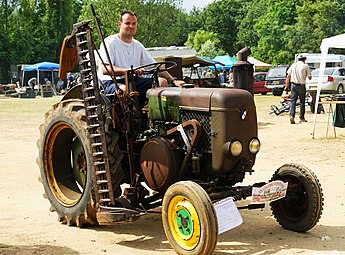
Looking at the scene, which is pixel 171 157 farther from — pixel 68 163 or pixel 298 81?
pixel 298 81

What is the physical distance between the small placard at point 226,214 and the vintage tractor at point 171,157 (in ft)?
0.23

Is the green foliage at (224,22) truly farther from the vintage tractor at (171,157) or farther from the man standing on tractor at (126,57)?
the vintage tractor at (171,157)

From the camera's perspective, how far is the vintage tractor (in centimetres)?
532

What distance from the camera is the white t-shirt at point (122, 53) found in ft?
21.1

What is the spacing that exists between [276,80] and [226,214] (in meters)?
30.1

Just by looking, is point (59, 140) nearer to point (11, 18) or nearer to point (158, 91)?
point (158, 91)

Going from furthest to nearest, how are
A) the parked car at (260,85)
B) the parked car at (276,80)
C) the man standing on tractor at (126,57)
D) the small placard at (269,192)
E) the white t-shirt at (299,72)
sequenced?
the parked car at (260,85) → the parked car at (276,80) → the white t-shirt at (299,72) → the man standing on tractor at (126,57) → the small placard at (269,192)

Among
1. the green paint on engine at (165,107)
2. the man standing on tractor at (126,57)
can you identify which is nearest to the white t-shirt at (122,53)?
the man standing on tractor at (126,57)

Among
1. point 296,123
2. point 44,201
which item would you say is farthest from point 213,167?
point 296,123

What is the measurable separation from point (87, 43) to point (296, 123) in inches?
481

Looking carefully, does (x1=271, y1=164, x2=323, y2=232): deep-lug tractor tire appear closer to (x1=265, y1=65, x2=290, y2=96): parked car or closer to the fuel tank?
the fuel tank

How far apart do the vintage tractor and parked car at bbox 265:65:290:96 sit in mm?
28215

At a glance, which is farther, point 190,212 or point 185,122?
point 185,122

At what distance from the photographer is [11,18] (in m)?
58.2
